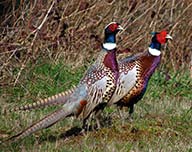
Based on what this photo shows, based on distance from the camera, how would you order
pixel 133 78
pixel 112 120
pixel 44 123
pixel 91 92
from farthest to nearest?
pixel 133 78 < pixel 112 120 < pixel 91 92 < pixel 44 123

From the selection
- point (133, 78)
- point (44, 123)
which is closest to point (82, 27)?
point (133, 78)

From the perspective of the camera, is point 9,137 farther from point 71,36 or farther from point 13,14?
point 71,36

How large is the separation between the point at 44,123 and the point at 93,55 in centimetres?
388

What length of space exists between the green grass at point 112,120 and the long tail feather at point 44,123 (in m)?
0.07

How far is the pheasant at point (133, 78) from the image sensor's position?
6924mm

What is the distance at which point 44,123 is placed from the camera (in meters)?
6.04

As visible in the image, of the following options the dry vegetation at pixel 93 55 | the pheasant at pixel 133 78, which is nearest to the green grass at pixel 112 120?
the dry vegetation at pixel 93 55

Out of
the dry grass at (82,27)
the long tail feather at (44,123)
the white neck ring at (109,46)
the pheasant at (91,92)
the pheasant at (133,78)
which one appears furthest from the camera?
the dry grass at (82,27)

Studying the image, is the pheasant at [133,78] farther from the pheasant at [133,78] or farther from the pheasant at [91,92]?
the pheasant at [91,92]

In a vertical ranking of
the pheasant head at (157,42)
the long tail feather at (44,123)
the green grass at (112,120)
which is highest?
the pheasant head at (157,42)

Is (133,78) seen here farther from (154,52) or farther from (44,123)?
(44,123)

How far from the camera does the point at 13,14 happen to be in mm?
9102

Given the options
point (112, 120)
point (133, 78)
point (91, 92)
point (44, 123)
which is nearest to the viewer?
point (44, 123)

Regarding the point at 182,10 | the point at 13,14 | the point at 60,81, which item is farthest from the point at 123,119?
the point at 182,10
